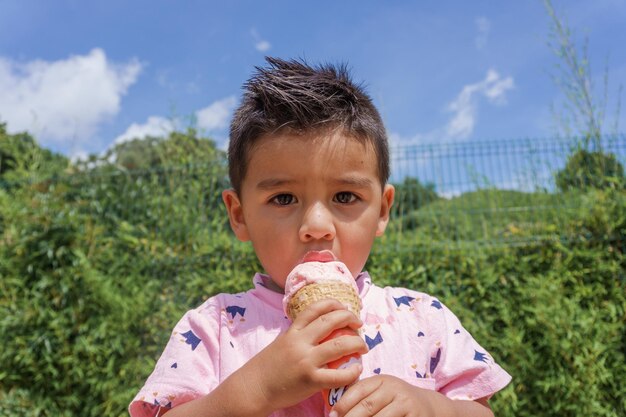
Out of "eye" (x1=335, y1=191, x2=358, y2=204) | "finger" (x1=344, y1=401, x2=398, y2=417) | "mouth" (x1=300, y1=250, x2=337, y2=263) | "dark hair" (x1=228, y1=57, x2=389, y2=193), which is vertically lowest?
"finger" (x1=344, y1=401, x2=398, y2=417)

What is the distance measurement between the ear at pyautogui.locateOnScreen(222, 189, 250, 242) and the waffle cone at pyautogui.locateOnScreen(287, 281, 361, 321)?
394mm

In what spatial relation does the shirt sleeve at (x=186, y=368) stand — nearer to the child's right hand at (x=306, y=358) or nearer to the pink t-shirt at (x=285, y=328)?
the pink t-shirt at (x=285, y=328)

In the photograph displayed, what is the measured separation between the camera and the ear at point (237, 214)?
171cm

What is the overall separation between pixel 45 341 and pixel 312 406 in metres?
3.85

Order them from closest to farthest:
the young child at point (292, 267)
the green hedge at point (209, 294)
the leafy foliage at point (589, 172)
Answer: the young child at point (292, 267) < the green hedge at point (209, 294) < the leafy foliage at point (589, 172)

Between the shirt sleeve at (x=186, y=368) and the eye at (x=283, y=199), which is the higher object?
the eye at (x=283, y=199)

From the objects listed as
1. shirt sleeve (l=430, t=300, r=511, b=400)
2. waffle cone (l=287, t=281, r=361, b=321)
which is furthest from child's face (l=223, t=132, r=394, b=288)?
shirt sleeve (l=430, t=300, r=511, b=400)

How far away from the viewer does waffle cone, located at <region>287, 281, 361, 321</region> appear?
1.32 metres

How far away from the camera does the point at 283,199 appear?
150cm

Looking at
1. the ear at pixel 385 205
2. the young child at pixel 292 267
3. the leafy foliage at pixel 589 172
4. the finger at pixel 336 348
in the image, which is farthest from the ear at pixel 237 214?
the leafy foliage at pixel 589 172

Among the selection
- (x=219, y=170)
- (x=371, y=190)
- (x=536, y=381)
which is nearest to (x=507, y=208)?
(x=536, y=381)

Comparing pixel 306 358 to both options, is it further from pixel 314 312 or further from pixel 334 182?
pixel 334 182

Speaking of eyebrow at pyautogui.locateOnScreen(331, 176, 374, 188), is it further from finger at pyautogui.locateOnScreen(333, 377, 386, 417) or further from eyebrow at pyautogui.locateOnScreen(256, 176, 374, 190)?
finger at pyautogui.locateOnScreen(333, 377, 386, 417)

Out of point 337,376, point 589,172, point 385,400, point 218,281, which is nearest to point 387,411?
point 385,400
